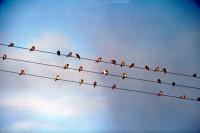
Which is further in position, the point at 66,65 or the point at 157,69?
the point at 157,69

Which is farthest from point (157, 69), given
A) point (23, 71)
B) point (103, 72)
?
point (23, 71)

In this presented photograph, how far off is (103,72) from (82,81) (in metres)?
1.08

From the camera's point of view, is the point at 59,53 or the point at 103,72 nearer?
the point at 59,53

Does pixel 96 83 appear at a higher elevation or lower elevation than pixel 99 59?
lower

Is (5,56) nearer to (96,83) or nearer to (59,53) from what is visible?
(59,53)

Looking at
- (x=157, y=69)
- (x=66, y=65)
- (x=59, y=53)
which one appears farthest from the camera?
(x=157, y=69)

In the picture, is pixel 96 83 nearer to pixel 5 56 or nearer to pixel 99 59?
pixel 99 59

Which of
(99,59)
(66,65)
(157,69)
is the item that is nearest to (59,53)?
(66,65)

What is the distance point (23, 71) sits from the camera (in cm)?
1430

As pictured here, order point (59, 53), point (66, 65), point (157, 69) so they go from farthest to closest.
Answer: point (157, 69)
point (66, 65)
point (59, 53)

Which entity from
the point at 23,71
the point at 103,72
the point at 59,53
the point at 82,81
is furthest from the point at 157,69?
the point at 23,71

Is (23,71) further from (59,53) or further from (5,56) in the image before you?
(59,53)

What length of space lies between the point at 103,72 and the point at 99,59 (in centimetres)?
61

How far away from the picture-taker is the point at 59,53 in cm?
1316
